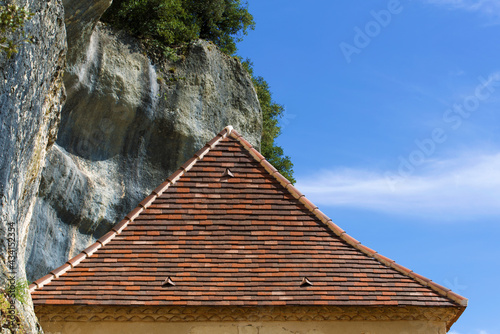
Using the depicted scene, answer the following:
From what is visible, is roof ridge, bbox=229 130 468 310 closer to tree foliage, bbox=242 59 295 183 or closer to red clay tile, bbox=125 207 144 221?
red clay tile, bbox=125 207 144 221

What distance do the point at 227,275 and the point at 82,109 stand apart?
34.3 ft

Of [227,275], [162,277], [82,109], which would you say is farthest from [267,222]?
[82,109]

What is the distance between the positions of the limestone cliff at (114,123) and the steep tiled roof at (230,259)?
4.77m

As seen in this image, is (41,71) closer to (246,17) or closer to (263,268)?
(263,268)

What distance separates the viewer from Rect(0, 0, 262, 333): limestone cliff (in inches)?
643

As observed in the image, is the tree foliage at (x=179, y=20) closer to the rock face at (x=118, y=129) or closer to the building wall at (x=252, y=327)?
the rock face at (x=118, y=129)

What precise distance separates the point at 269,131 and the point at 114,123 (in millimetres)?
9003

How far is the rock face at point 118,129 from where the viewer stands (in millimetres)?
16516

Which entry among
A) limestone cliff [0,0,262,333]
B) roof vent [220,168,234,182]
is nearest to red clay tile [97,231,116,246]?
roof vent [220,168,234,182]

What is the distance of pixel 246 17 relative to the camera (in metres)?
24.2

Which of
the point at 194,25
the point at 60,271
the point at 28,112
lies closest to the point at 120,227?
the point at 60,271

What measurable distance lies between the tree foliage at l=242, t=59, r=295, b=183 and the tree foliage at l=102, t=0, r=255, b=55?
2.10 meters

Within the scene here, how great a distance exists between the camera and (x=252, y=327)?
8438 millimetres

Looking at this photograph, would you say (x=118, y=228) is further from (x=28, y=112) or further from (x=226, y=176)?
(x=28, y=112)
